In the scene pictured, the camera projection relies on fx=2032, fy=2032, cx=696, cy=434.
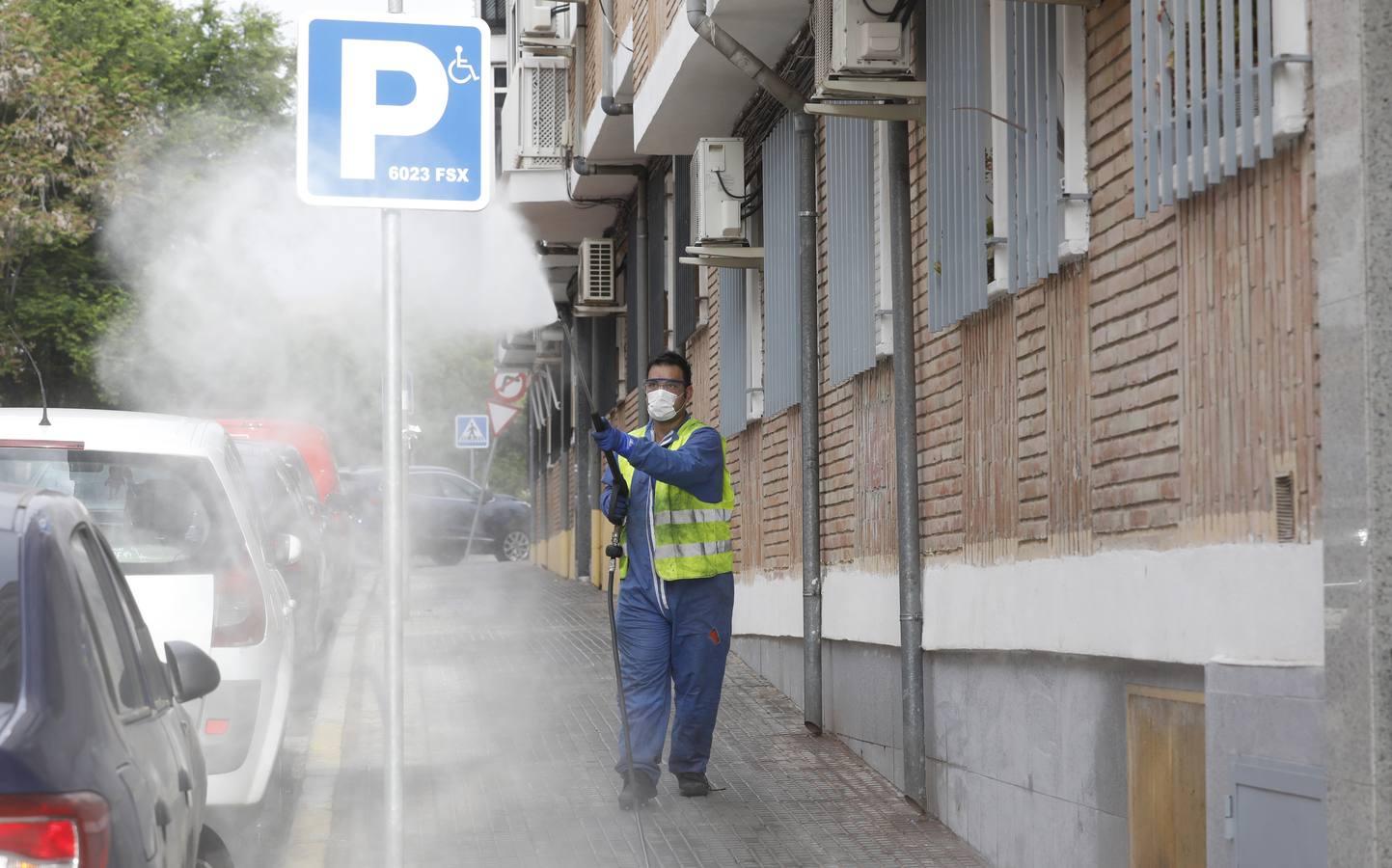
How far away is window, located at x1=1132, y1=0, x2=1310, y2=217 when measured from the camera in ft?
17.5

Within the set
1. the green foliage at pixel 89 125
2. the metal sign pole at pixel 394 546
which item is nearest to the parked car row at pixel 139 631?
the metal sign pole at pixel 394 546

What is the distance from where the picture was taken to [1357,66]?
12.7 feet

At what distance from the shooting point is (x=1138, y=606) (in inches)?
253

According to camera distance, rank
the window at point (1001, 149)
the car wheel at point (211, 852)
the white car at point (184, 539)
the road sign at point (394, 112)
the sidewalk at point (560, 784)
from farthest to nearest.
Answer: the sidewalk at point (560, 784) < the white car at point (184, 539) < the window at point (1001, 149) < the road sign at point (394, 112) < the car wheel at point (211, 852)

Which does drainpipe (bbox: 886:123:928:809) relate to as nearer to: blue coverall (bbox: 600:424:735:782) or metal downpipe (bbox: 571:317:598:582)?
blue coverall (bbox: 600:424:735:782)

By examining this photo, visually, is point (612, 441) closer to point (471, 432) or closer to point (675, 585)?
point (675, 585)

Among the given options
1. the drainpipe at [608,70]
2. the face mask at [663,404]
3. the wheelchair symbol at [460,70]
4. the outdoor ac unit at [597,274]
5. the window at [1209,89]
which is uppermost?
the drainpipe at [608,70]

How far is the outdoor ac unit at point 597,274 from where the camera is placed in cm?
2266

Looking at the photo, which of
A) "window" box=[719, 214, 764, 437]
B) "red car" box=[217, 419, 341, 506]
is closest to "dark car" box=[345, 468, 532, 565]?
"red car" box=[217, 419, 341, 506]

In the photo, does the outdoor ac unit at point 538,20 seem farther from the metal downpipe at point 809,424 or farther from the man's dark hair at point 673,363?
the man's dark hair at point 673,363

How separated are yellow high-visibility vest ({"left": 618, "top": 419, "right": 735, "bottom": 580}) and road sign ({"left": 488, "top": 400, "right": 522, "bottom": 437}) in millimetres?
17249

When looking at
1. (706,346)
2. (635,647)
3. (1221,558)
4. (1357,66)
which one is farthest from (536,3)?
(1357,66)

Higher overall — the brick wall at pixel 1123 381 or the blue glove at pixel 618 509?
the brick wall at pixel 1123 381

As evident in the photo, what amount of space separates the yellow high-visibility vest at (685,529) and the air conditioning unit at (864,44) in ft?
5.93
